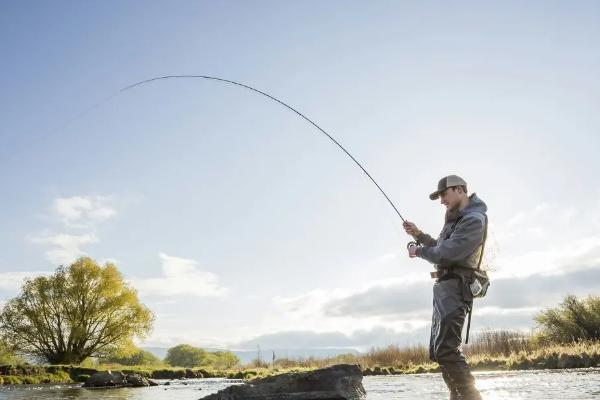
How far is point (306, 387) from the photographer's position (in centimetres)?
955

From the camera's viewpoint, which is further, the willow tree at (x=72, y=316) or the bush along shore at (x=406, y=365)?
the willow tree at (x=72, y=316)

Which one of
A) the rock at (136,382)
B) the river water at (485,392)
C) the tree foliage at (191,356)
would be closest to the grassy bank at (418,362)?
the rock at (136,382)

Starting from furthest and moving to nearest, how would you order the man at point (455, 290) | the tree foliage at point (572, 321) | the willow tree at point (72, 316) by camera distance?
the willow tree at point (72, 316), the tree foliage at point (572, 321), the man at point (455, 290)

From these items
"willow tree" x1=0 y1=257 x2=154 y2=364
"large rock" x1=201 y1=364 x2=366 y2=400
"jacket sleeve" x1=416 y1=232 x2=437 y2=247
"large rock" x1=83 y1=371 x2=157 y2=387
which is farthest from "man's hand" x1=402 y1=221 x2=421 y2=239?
"willow tree" x1=0 y1=257 x2=154 y2=364

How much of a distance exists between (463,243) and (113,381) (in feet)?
57.9

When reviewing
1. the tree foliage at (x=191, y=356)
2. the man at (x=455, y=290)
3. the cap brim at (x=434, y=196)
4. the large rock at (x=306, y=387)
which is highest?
the cap brim at (x=434, y=196)

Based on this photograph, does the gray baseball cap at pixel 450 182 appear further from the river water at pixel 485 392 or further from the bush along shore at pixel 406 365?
the bush along shore at pixel 406 365

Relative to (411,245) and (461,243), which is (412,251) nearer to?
(411,245)

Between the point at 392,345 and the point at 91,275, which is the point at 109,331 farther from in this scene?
the point at 392,345

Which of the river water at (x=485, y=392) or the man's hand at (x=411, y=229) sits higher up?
the man's hand at (x=411, y=229)

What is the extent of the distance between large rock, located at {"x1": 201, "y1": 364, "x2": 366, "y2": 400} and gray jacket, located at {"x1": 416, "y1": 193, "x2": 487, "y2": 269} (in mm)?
5201

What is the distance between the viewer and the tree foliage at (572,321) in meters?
28.2

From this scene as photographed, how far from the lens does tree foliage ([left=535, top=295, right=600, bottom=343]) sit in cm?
2823

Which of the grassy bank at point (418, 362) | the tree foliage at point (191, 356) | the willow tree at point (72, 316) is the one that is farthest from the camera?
the tree foliage at point (191, 356)
